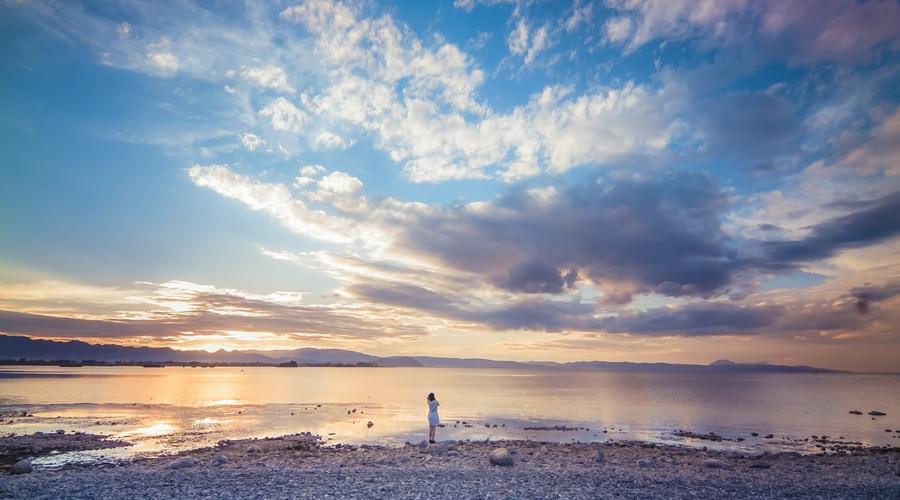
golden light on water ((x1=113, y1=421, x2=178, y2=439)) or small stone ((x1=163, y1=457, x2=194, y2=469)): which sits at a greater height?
small stone ((x1=163, y1=457, x2=194, y2=469))

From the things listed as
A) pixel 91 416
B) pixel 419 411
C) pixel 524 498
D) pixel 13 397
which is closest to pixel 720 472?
pixel 524 498

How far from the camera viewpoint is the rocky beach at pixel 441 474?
18.0m

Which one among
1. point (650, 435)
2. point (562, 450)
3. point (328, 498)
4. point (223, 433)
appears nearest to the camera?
point (328, 498)

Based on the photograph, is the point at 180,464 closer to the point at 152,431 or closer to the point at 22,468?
the point at 22,468

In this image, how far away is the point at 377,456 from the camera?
2634cm

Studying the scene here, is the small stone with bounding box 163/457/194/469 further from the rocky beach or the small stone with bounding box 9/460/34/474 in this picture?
the small stone with bounding box 9/460/34/474

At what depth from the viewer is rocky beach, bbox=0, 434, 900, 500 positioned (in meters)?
18.0

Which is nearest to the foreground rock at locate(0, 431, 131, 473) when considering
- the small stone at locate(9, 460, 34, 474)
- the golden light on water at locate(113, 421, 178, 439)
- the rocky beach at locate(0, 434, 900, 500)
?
the rocky beach at locate(0, 434, 900, 500)

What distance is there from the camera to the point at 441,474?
835 inches

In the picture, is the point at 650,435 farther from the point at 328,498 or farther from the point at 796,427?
the point at 328,498

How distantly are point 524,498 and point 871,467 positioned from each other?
2164cm

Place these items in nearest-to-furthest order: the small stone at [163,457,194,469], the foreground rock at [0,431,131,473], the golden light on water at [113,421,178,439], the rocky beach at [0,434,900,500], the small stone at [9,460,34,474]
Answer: the rocky beach at [0,434,900,500] < the small stone at [9,460,34,474] < the small stone at [163,457,194,469] < the foreground rock at [0,431,131,473] < the golden light on water at [113,421,178,439]

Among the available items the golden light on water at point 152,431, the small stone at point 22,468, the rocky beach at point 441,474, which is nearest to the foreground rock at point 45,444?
the rocky beach at point 441,474

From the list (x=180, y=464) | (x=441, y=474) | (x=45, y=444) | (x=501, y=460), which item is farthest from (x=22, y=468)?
(x=501, y=460)
